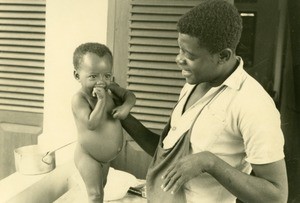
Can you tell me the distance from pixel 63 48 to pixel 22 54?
0.70 feet

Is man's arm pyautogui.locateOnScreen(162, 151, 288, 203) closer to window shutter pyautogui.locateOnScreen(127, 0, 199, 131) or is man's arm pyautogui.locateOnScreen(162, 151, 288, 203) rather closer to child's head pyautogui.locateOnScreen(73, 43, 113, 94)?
child's head pyautogui.locateOnScreen(73, 43, 113, 94)

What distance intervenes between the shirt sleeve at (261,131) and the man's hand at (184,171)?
12 centimetres

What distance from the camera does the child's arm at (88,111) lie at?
54.5 inches

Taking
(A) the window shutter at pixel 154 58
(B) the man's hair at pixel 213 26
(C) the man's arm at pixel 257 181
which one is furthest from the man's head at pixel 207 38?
(A) the window shutter at pixel 154 58

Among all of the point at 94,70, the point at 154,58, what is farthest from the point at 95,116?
the point at 154,58

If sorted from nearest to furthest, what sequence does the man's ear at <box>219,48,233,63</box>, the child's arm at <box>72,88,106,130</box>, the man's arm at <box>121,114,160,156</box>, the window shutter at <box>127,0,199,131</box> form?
the man's ear at <box>219,48,233,63</box> < the child's arm at <box>72,88,106,130</box> < the man's arm at <box>121,114,160,156</box> < the window shutter at <box>127,0,199,131</box>

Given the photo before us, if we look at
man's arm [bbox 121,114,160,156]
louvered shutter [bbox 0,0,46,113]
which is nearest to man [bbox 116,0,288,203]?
man's arm [bbox 121,114,160,156]

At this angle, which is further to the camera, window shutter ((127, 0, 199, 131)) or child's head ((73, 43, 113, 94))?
window shutter ((127, 0, 199, 131))

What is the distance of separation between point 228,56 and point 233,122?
189 mm

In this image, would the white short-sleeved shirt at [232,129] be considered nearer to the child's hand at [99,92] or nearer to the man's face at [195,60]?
the man's face at [195,60]

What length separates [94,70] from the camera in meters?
1.40

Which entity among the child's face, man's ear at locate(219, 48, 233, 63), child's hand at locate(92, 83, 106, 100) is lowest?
child's hand at locate(92, 83, 106, 100)

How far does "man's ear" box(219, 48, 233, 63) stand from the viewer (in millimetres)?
1186

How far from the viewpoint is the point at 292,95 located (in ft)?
7.35
